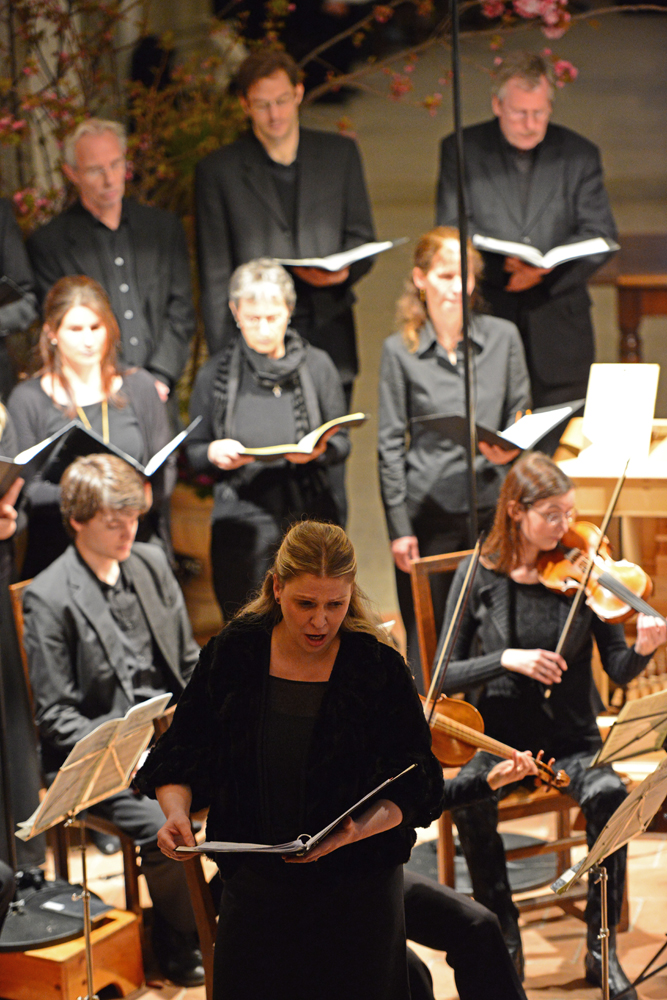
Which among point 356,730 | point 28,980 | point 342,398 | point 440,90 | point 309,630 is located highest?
point 440,90

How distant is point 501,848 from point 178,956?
0.77 metres

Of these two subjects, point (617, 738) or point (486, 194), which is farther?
point (486, 194)

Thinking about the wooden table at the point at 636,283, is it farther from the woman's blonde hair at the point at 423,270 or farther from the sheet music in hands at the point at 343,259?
the sheet music in hands at the point at 343,259

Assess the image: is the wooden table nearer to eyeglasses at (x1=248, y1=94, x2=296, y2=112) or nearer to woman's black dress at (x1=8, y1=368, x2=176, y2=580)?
eyeglasses at (x1=248, y1=94, x2=296, y2=112)

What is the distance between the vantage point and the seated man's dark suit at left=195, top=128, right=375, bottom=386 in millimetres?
3887

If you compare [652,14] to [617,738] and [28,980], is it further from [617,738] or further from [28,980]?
[28,980]

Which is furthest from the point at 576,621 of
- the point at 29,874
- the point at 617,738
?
the point at 29,874

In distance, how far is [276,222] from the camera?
3.93m

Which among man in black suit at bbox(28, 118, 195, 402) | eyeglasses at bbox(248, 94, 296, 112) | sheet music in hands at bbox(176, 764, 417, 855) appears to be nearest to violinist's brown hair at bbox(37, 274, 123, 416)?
man in black suit at bbox(28, 118, 195, 402)

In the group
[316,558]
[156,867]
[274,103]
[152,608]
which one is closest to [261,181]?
[274,103]

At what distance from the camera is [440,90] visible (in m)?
5.32

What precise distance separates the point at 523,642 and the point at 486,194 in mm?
1608

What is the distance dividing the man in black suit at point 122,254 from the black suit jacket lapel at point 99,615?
94 centimetres

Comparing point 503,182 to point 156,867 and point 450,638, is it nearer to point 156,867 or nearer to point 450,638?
point 450,638
